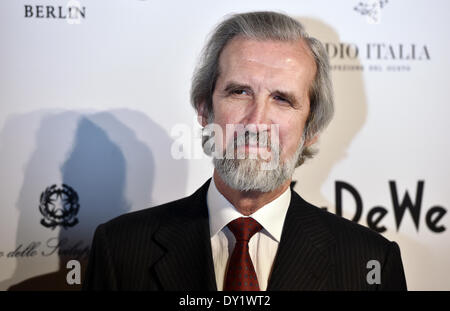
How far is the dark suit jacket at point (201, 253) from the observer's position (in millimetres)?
1518

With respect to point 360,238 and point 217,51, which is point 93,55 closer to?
point 217,51

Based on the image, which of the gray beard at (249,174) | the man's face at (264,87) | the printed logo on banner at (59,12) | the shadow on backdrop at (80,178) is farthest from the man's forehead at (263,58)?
the printed logo on banner at (59,12)

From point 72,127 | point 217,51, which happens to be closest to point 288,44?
point 217,51

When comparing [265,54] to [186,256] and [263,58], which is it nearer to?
[263,58]

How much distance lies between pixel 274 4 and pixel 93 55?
766 millimetres

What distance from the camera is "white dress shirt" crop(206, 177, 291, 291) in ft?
5.04

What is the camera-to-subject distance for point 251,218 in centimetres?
155

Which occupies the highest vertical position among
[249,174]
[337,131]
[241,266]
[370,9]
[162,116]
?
[370,9]

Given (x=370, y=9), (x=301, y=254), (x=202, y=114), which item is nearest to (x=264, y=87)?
(x=202, y=114)

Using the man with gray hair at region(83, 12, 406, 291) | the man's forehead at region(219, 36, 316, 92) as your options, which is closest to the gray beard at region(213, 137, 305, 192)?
the man with gray hair at region(83, 12, 406, 291)

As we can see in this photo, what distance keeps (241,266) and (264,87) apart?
57cm

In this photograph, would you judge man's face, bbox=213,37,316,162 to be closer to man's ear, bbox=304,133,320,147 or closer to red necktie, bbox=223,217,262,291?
man's ear, bbox=304,133,320,147
